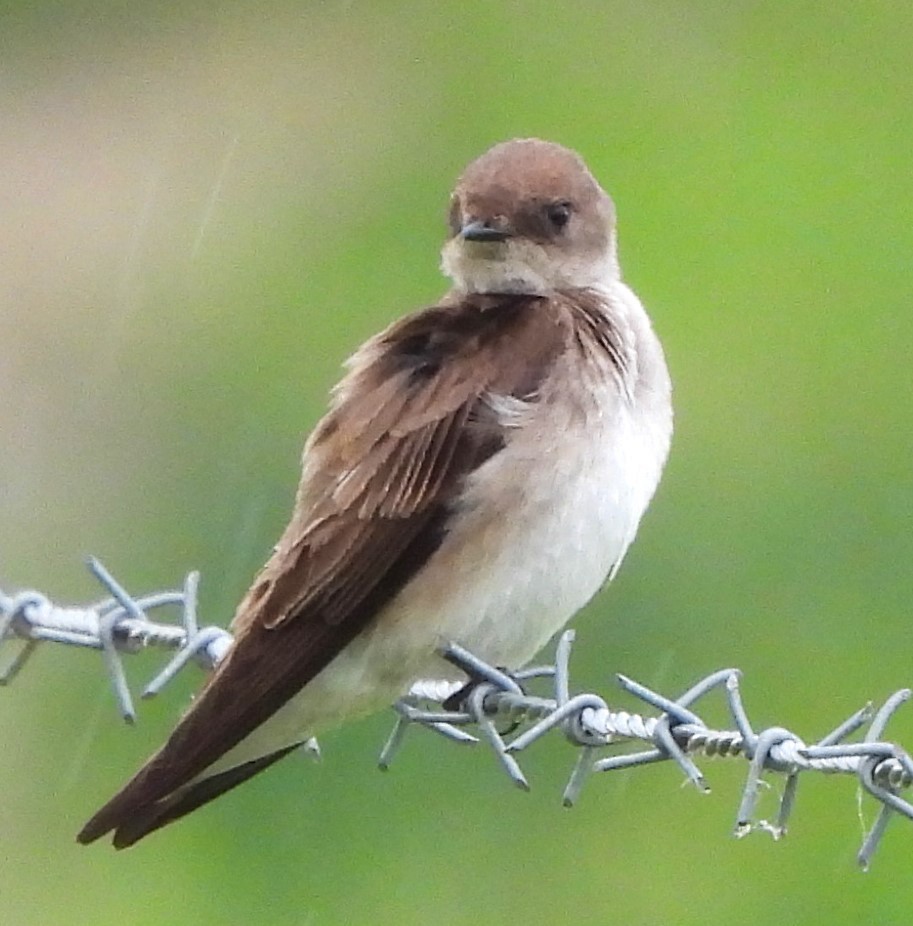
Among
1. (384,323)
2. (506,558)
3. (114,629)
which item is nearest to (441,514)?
(506,558)

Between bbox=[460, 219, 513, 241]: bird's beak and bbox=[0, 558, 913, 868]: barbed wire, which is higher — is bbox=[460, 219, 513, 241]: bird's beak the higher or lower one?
the higher one

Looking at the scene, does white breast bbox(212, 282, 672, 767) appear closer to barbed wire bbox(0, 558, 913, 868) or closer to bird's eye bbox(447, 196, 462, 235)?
barbed wire bbox(0, 558, 913, 868)

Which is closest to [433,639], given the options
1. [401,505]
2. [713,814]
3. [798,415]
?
[401,505]

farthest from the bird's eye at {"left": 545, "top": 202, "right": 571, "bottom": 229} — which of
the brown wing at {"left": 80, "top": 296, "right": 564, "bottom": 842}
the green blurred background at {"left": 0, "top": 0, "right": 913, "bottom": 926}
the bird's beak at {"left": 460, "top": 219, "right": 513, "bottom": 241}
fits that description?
Answer: the green blurred background at {"left": 0, "top": 0, "right": 913, "bottom": 926}

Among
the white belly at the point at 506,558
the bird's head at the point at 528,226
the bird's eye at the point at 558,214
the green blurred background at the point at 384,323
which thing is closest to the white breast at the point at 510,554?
the white belly at the point at 506,558

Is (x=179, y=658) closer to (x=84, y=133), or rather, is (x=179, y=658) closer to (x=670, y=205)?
(x=670, y=205)
